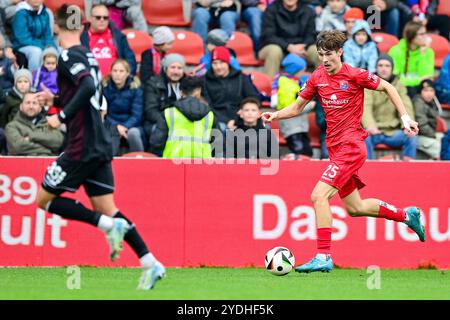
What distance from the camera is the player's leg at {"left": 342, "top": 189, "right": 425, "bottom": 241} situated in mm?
11109

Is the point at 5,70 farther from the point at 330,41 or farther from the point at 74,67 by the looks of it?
the point at 74,67

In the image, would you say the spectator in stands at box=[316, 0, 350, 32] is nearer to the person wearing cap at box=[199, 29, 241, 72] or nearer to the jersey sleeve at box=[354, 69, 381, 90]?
the person wearing cap at box=[199, 29, 241, 72]

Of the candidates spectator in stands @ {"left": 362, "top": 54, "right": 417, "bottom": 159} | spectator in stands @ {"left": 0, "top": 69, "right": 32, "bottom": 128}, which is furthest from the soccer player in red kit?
spectator in stands @ {"left": 0, "top": 69, "right": 32, "bottom": 128}

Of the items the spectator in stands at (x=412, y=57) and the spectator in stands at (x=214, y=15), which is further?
the spectator in stands at (x=214, y=15)

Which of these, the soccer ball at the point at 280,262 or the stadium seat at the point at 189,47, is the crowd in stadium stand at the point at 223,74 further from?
the soccer ball at the point at 280,262

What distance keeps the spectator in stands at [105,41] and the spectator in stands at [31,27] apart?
59 cm

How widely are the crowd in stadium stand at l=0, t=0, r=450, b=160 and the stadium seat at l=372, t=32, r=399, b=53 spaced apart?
0.08ft

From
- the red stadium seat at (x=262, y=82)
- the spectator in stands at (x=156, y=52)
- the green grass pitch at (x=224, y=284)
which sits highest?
the spectator in stands at (x=156, y=52)

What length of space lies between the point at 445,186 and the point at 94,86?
17.8 ft

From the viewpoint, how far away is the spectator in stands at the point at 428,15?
17.9 meters

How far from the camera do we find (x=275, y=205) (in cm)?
1282

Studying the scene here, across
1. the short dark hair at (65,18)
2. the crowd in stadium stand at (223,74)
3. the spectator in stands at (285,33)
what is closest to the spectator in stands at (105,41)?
the crowd in stadium stand at (223,74)

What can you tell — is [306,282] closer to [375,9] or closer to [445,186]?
[445,186]
